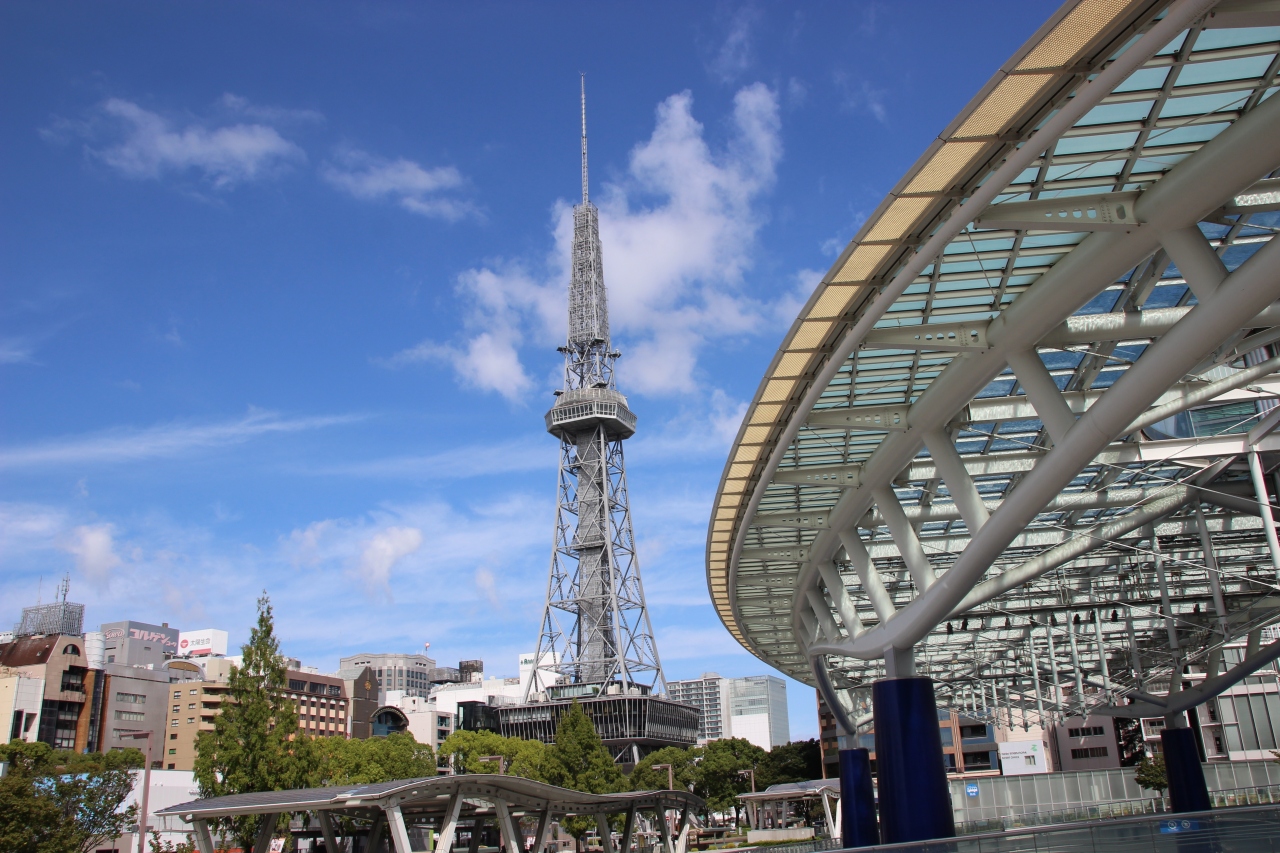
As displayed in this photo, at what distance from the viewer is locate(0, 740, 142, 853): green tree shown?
34469mm

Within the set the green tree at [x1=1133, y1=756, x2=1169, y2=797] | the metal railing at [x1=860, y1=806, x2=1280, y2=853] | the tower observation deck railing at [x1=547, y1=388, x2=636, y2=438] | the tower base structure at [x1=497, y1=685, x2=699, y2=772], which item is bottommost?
the green tree at [x1=1133, y1=756, x2=1169, y2=797]

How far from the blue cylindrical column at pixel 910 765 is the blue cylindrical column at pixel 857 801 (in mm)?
17803

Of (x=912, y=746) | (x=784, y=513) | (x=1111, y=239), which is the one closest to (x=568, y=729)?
(x=784, y=513)

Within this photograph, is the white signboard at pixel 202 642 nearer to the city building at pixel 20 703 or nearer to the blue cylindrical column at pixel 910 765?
the city building at pixel 20 703

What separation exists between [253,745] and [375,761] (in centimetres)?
4075

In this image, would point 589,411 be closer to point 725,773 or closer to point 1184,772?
point 725,773

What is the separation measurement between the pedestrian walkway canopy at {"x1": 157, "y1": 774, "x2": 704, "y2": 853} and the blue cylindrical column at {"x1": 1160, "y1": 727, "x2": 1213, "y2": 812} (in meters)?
19.6

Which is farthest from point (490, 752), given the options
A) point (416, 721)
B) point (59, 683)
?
point (416, 721)

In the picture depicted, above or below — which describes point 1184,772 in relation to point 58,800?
below

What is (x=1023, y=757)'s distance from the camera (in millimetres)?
92812

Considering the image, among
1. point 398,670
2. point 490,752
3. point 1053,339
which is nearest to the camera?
point 1053,339

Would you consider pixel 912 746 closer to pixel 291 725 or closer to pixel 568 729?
pixel 291 725

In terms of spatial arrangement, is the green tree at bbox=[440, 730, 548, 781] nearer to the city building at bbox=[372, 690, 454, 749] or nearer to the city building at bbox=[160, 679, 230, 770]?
the city building at bbox=[372, 690, 454, 749]

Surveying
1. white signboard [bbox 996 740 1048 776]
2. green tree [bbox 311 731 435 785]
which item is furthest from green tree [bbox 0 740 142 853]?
white signboard [bbox 996 740 1048 776]
